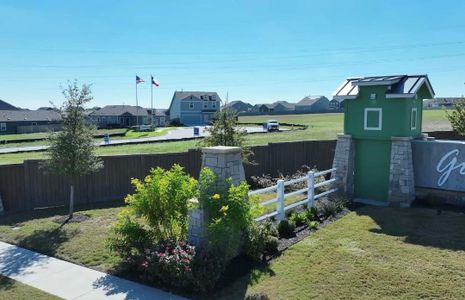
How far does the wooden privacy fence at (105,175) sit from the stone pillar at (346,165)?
4.05m

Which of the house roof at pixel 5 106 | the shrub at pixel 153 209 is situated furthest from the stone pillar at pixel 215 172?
the house roof at pixel 5 106

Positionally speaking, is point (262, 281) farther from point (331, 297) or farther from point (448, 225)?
point (448, 225)

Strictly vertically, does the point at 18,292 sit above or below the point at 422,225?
below

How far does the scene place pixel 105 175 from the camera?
43.8ft

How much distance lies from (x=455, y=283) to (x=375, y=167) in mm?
6437

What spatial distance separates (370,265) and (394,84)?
22.6 feet

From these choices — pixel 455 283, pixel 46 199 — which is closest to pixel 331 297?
pixel 455 283

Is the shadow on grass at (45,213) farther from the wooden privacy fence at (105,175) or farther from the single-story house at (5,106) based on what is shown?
the single-story house at (5,106)

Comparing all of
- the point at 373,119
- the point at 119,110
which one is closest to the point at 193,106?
the point at 119,110

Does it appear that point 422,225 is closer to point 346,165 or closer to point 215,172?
point 346,165

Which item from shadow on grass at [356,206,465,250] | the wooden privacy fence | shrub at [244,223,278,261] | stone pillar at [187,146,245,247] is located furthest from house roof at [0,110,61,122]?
shrub at [244,223,278,261]

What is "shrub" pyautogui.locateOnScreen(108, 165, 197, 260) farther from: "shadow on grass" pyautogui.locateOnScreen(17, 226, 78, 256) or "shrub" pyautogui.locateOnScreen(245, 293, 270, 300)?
"shrub" pyautogui.locateOnScreen(245, 293, 270, 300)

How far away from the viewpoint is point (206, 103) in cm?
8150

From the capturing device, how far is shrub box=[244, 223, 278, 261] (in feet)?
25.8
